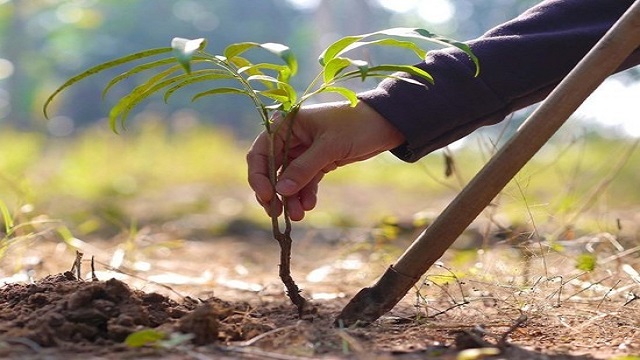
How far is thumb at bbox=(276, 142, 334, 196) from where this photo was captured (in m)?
1.51

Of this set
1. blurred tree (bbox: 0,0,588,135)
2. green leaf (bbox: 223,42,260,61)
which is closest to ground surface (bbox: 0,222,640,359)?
green leaf (bbox: 223,42,260,61)

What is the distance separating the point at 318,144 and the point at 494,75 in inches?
15.0

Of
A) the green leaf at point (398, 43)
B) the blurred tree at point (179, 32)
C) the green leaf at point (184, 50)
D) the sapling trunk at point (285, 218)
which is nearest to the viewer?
the green leaf at point (184, 50)

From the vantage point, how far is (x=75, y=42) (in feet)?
74.5

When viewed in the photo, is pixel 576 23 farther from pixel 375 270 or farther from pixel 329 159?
pixel 375 270

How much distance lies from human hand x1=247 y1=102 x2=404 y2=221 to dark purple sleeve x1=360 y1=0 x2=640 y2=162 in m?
0.04

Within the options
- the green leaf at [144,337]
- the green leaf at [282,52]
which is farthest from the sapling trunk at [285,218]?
the green leaf at [144,337]

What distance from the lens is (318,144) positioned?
1.54m

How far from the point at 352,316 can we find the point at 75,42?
74.2 ft

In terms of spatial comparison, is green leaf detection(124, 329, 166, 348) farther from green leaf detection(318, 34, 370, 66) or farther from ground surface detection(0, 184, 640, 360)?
green leaf detection(318, 34, 370, 66)

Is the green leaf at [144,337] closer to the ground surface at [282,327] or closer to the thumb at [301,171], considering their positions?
the ground surface at [282,327]

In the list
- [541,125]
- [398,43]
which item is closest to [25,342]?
[398,43]

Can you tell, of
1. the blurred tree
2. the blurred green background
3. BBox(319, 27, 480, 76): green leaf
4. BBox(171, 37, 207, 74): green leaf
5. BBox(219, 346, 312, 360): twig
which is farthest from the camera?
the blurred tree

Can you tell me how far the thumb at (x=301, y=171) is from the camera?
4.94 ft
